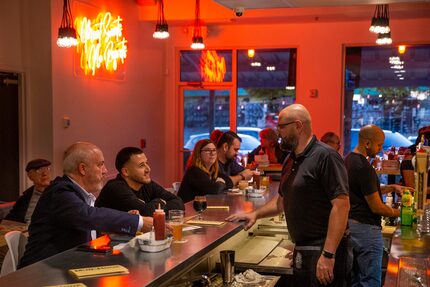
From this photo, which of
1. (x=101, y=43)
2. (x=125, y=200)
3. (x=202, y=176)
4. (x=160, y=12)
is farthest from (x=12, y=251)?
(x=160, y=12)

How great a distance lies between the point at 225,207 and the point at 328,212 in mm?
1069

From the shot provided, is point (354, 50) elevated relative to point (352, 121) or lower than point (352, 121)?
elevated

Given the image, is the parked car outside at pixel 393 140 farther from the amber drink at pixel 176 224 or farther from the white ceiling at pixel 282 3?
the amber drink at pixel 176 224

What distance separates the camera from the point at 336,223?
3.29m

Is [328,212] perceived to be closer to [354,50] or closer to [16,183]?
[16,183]

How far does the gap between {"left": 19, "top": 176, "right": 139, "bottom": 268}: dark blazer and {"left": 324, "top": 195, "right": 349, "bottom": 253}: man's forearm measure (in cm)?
110

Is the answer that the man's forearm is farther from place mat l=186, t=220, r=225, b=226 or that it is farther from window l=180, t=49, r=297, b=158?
window l=180, t=49, r=297, b=158

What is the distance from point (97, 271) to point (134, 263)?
0.22m

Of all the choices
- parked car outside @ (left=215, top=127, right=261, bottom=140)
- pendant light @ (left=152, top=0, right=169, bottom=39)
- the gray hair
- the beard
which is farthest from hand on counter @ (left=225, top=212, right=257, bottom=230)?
parked car outside @ (left=215, top=127, right=261, bottom=140)

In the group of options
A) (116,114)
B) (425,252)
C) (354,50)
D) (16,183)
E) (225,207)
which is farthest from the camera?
(354,50)

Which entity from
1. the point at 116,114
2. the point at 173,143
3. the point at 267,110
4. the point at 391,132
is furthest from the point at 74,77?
the point at 391,132

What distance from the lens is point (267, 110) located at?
35.8ft

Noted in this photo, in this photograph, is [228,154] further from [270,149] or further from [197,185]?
[270,149]

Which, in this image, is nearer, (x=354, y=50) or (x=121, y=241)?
(x=121, y=241)
